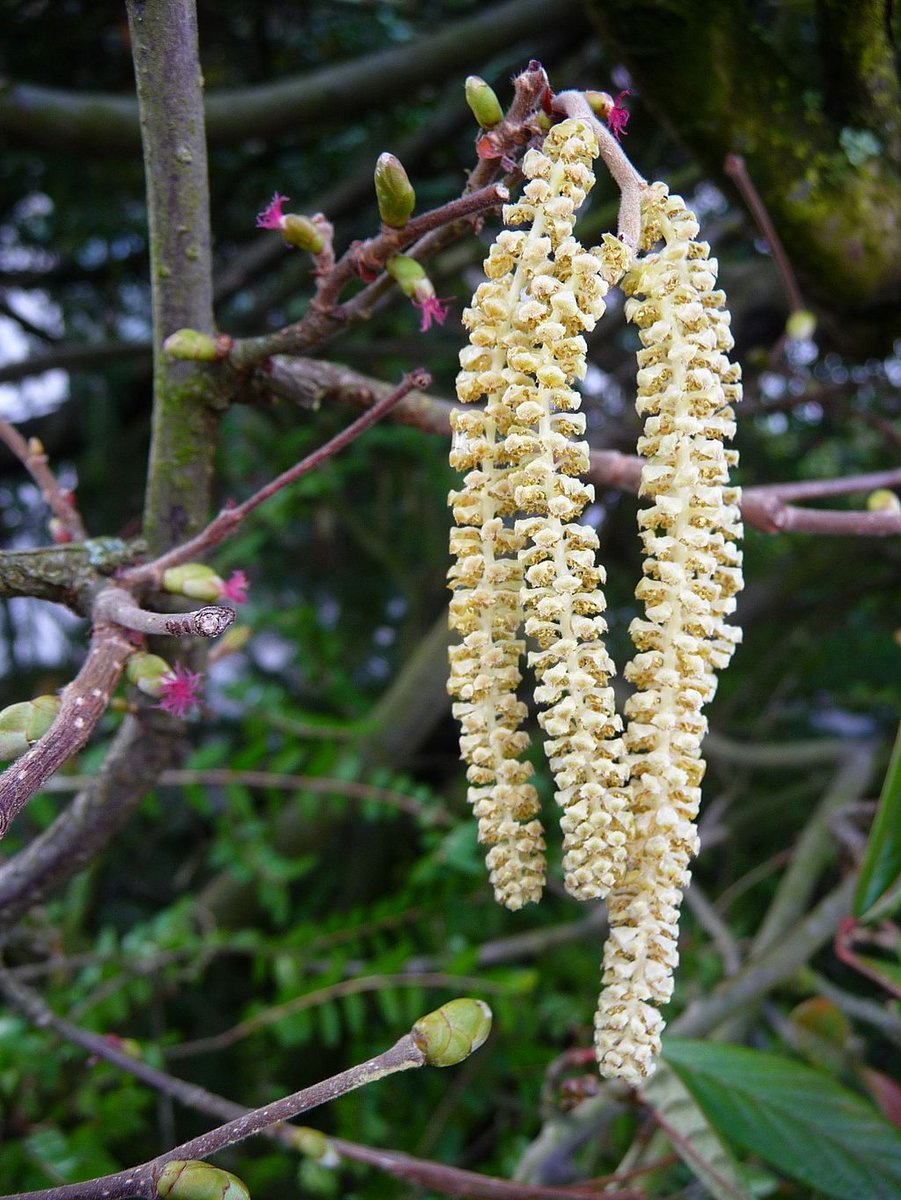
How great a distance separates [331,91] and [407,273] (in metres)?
1.31

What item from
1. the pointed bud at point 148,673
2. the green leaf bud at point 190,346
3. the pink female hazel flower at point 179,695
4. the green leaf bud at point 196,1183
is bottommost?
the green leaf bud at point 196,1183

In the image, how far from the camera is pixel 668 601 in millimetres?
544

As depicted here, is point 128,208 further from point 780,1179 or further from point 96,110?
point 780,1179

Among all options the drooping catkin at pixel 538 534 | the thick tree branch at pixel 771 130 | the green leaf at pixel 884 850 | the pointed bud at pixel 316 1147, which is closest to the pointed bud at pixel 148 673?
the drooping catkin at pixel 538 534

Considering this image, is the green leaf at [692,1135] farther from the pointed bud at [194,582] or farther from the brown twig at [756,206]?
the brown twig at [756,206]

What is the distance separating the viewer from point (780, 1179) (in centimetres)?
116

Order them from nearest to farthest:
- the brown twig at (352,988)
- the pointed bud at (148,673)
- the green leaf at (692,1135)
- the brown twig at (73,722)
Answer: the brown twig at (73,722)
the pointed bud at (148,673)
the green leaf at (692,1135)
the brown twig at (352,988)

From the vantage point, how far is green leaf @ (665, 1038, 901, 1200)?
2.72 ft

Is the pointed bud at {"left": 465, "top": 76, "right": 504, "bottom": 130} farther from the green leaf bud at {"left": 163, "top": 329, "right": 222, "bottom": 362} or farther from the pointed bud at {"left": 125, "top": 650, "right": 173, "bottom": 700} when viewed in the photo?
the pointed bud at {"left": 125, "top": 650, "right": 173, "bottom": 700}

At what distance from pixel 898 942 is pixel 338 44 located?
2102 mm

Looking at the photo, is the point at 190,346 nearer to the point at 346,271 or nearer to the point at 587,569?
the point at 346,271

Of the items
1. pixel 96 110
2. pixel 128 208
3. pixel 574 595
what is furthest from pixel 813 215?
pixel 128 208

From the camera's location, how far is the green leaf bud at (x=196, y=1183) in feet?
1.47

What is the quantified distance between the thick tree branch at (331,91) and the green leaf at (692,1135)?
58.5 inches
